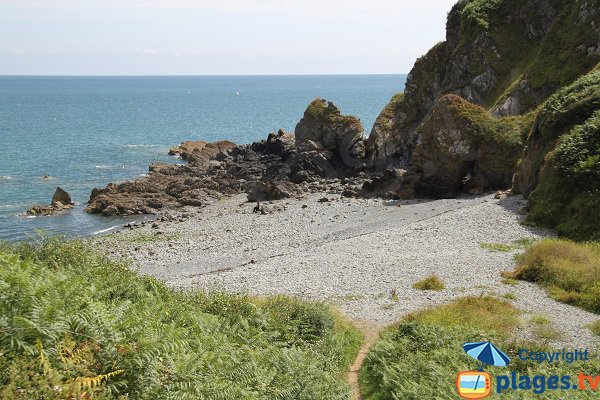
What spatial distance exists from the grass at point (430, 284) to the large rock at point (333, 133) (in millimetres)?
39370

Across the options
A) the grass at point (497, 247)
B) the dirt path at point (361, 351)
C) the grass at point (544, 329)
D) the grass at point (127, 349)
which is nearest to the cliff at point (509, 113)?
the grass at point (497, 247)

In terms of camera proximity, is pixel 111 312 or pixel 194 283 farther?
pixel 194 283

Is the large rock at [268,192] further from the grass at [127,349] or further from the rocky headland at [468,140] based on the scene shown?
the grass at [127,349]

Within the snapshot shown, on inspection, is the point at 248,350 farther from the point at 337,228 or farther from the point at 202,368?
the point at 337,228

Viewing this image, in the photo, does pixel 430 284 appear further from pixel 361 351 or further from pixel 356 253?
pixel 356 253

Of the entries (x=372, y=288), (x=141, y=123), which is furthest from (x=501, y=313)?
(x=141, y=123)

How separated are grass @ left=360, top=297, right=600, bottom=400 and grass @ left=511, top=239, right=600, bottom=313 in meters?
2.85

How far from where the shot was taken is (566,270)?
2294cm

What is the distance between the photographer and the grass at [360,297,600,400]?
517 inches

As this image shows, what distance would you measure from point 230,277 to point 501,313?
14.0 meters

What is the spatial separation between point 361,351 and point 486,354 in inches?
179

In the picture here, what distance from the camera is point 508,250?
28234 millimetres

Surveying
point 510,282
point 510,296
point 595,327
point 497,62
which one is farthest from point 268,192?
point 595,327

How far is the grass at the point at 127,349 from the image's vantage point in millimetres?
8398
